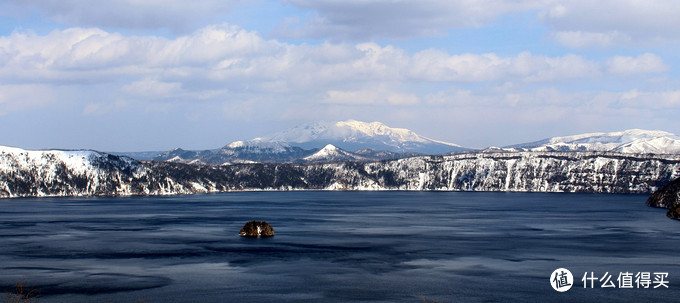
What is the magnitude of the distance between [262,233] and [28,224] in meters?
52.0

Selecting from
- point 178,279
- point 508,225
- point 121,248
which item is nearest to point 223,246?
point 121,248

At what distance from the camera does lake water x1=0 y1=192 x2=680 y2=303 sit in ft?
205

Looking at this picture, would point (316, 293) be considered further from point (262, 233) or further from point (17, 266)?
point (262, 233)

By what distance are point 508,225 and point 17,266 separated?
9026 centimetres

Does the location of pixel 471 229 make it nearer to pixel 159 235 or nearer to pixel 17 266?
pixel 159 235

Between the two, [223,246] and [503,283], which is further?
[223,246]

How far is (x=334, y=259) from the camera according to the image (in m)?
84.6

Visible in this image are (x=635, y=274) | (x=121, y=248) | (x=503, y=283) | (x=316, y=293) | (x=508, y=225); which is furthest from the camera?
(x=508, y=225)

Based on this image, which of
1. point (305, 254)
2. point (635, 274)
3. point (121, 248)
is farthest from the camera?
point (121, 248)

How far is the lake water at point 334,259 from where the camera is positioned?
62500mm

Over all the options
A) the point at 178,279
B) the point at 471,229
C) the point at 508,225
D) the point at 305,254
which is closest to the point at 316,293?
the point at 178,279

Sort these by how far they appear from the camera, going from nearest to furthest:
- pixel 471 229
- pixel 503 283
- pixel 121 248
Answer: pixel 503 283 → pixel 121 248 → pixel 471 229

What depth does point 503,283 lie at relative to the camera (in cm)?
6694

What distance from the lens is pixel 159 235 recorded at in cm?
11438
